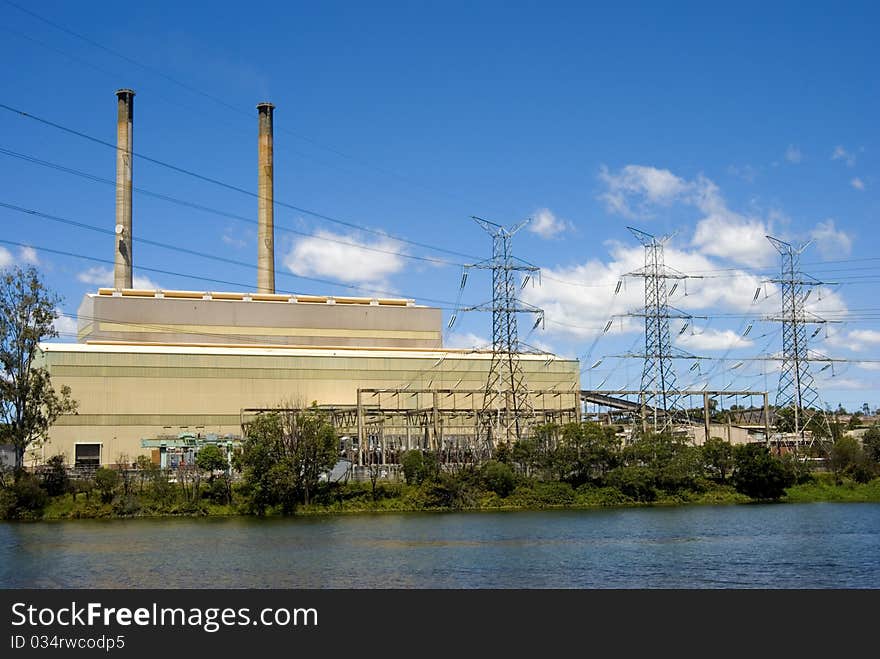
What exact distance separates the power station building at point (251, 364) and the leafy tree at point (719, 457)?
1235cm

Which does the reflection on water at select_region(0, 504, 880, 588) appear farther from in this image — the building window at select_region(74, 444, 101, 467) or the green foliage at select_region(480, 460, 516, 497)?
the building window at select_region(74, 444, 101, 467)

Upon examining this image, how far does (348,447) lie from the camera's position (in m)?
59.4

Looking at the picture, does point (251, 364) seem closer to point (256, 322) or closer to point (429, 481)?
point (256, 322)

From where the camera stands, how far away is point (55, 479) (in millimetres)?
50750

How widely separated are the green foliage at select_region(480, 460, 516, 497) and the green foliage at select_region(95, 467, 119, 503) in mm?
17929

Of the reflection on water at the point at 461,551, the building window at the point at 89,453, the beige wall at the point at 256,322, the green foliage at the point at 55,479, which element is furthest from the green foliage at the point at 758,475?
the building window at the point at 89,453

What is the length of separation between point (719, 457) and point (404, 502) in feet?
57.3

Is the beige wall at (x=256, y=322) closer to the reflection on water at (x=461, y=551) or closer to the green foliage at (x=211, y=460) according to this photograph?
the green foliage at (x=211, y=460)

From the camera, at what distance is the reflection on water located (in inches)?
1040

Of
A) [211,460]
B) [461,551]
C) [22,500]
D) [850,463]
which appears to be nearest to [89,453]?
[22,500]

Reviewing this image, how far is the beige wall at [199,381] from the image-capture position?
209 feet
